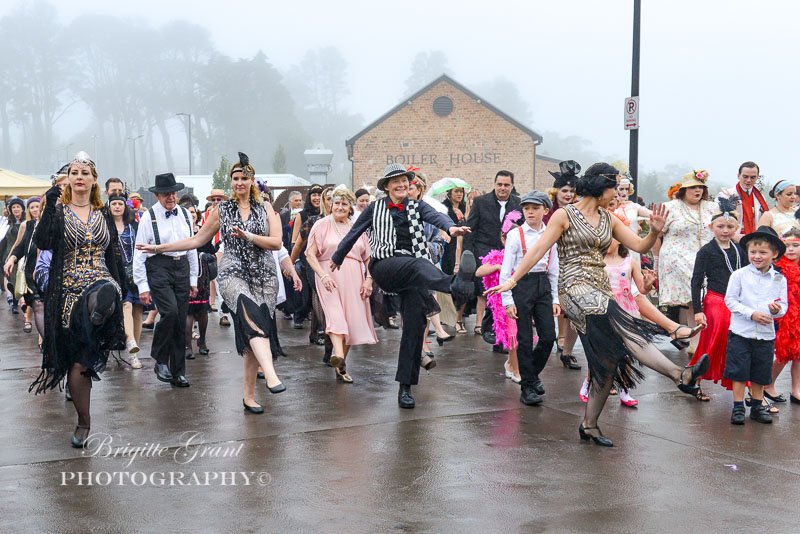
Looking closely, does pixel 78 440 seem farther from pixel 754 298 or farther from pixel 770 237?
pixel 770 237

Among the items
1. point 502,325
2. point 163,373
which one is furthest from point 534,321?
point 163,373

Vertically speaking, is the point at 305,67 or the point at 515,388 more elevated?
the point at 305,67

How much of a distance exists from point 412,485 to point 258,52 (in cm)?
13918

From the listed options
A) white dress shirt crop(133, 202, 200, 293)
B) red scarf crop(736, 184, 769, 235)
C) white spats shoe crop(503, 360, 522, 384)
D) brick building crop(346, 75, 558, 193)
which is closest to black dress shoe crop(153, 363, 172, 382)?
white dress shirt crop(133, 202, 200, 293)

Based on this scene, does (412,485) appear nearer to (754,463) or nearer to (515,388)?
(754,463)

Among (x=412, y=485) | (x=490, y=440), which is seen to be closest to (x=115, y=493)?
(x=412, y=485)

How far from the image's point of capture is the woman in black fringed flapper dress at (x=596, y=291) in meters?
6.21

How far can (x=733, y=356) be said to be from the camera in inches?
285

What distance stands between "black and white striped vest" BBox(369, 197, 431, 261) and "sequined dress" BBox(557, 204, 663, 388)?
1331 mm

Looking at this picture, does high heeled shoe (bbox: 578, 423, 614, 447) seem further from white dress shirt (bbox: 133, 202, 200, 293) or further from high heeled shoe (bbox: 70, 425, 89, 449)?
white dress shirt (bbox: 133, 202, 200, 293)

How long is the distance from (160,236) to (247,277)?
158 centimetres

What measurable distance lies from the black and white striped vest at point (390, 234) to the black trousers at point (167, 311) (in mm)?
2085

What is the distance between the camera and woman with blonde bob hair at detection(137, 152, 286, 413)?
23.6 feet
